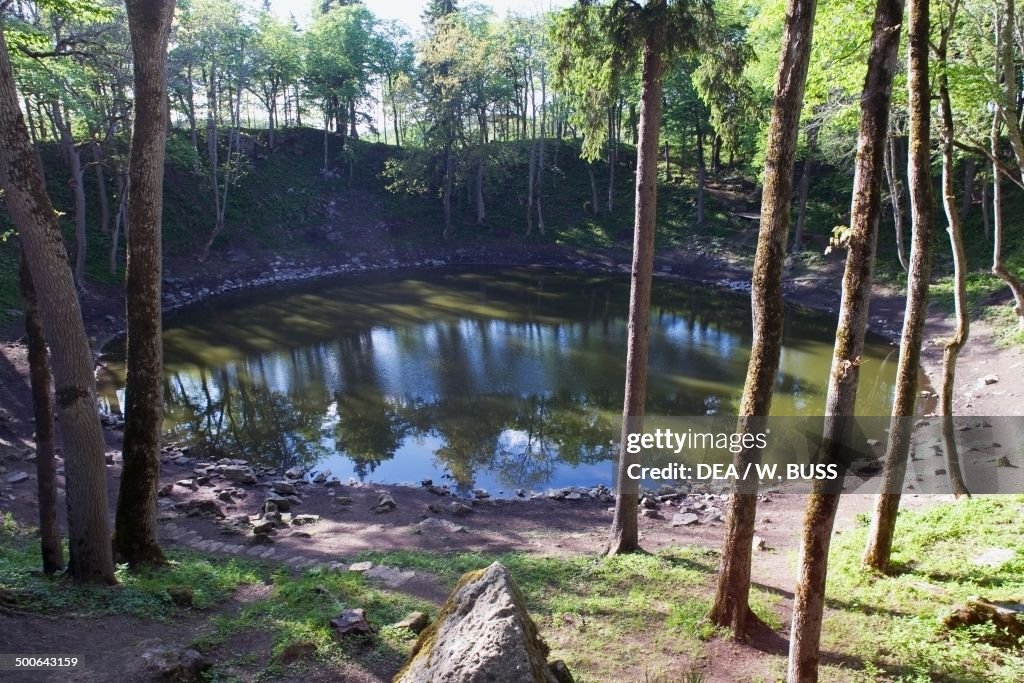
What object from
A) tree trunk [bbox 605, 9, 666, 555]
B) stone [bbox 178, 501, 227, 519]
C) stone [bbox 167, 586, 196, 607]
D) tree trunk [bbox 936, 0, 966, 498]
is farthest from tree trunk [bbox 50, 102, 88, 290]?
tree trunk [bbox 936, 0, 966, 498]

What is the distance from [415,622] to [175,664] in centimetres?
227

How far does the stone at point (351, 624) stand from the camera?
6.75 m

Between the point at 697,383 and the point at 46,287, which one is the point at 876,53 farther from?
the point at 697,383

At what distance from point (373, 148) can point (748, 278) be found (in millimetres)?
26916

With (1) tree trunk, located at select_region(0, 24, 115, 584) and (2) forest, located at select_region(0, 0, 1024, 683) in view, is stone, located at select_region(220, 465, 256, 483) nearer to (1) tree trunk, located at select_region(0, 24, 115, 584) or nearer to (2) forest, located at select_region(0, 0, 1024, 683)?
(2) forest, located at select_region(0, 0, 1024, 683)

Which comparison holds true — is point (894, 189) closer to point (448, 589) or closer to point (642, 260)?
point (642, 260)

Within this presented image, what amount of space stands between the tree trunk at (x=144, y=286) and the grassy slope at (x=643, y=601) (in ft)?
2.08

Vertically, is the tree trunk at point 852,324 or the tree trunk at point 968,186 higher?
the tree trunk at point 968,186

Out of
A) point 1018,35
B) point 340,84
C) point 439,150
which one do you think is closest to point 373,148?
point 340,84

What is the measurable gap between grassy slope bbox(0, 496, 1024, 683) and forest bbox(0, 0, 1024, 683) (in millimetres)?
49

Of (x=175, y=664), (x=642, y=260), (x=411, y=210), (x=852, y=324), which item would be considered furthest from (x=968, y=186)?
(x=175, y=664)

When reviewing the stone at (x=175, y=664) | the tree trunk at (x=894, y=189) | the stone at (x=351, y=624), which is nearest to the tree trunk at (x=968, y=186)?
the tree trunk at (x=894, y=189)

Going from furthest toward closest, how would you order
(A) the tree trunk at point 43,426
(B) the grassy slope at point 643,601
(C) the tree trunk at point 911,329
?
(A) the tree trunk at point 43,426 → (C) the tree trunk at point 911,329 → (B) the grassy slope at point 643,601

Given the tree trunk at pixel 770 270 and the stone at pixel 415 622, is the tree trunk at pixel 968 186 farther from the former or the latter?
the stone at pixel 415 622
